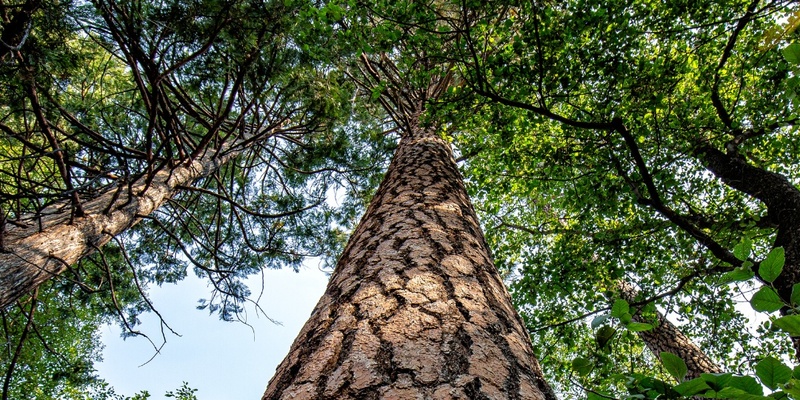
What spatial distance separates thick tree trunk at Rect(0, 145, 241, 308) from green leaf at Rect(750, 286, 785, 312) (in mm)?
3846

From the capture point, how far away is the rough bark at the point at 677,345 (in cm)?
499

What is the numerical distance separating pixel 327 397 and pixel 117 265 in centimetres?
739

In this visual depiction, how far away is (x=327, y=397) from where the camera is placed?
0.82 meters

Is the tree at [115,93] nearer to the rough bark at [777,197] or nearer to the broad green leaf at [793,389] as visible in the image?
the broad green leaf at [793,389]

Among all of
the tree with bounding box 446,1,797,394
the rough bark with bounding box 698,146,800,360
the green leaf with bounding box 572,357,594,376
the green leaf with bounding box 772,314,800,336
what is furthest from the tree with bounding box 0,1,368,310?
the rough bark with bounding box 698,146,800,360

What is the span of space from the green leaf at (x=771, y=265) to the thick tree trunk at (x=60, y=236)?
12.7ft

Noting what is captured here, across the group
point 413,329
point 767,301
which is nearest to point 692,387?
point 767,301

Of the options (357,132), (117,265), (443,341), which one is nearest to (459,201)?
(443,341)

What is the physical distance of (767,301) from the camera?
0.83 m

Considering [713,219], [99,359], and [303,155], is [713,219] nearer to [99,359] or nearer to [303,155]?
[303,155]

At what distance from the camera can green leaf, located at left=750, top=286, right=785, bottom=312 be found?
82cm

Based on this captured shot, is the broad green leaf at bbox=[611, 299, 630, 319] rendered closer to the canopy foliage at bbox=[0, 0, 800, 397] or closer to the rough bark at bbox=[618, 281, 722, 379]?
the canopy foliage at bbox=[0, 0, 800, 397]

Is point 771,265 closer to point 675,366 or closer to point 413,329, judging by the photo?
point 675,366

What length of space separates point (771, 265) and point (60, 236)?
416cm
